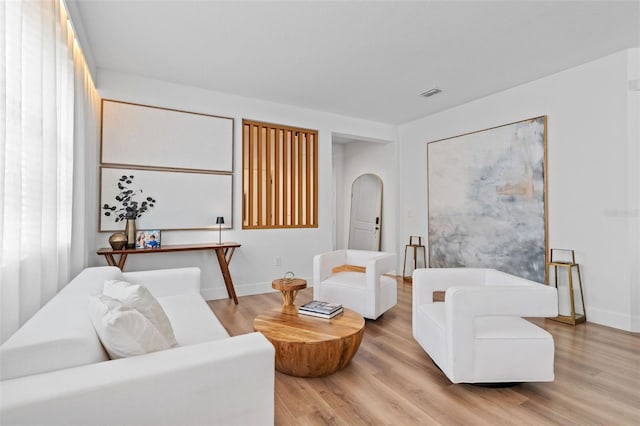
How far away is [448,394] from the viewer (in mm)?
1962

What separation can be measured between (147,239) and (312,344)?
2.52 metres

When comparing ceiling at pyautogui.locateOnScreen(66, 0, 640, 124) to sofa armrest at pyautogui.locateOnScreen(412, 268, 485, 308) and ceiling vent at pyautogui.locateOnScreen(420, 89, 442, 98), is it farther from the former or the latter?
sofa armrest at pyautogui.locateOnScreen(412, 268, 485, 308)

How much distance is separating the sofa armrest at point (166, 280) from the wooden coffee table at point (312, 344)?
30.8 inches

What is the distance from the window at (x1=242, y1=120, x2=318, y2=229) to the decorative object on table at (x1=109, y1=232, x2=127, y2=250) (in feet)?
4.71

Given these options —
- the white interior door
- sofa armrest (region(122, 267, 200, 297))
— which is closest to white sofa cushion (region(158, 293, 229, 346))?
sofa armrest (region(122, 267, 200, 297))

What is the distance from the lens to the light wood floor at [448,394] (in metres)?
1.74

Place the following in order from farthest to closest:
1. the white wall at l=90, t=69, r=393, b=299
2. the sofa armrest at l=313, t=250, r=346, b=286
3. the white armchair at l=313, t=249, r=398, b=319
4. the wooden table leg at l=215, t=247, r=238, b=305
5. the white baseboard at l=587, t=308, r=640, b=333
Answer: the wooden table leg at l=215, t=247, r=238, b=305 < the white wall at l=90, t=69, r=393, b=299 < the sofa armrest at l=313, t=250, r=346, b=286 < the white armchair at l=313, t=249, r=398, b=319 < the white baseboard at l=587, t=308, r=640, b=333

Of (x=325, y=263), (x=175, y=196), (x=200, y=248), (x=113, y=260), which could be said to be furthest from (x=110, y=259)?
(x=325, y=263)

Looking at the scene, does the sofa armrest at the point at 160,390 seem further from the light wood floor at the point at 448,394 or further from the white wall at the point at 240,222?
the white wall at the point at 240,222

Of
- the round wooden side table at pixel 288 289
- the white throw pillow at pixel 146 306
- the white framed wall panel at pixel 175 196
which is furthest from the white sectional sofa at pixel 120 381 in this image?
the white framed wall panel at pixel 175 196

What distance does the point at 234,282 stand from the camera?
432 cm

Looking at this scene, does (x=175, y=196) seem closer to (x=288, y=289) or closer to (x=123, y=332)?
(x=288, y=289)

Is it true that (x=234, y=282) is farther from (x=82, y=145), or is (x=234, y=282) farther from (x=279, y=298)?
(x=82, y=145)

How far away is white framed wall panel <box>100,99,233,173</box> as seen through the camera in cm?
364
